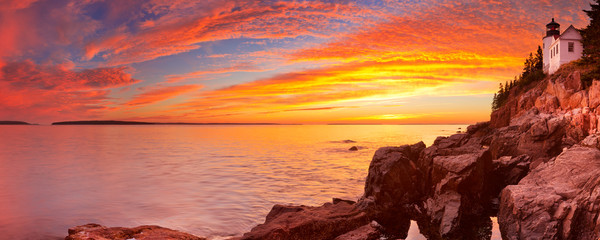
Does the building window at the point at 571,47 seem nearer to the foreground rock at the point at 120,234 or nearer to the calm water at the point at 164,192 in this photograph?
the calm water at the point at 164,192

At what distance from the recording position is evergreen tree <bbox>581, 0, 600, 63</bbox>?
44.2 metres

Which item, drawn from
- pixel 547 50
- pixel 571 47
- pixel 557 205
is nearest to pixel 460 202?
pixel 557 205

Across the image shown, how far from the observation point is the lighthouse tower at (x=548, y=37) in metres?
69.4

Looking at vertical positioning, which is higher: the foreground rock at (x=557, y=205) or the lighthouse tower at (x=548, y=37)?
the lighthouse tower at (x=548, y=37)

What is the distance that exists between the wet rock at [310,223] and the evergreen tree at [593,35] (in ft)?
151

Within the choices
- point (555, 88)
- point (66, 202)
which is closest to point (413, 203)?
point (66, 202)

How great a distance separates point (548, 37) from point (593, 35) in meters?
26.7

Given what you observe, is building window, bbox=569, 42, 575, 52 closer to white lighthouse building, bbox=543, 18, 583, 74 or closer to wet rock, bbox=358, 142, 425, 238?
white lighthouse building, bbox=543, 18, 583, 74

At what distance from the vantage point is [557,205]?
12.3 m

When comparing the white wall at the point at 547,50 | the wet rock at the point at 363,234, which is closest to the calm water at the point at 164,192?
the wet rock at the point at 363,234

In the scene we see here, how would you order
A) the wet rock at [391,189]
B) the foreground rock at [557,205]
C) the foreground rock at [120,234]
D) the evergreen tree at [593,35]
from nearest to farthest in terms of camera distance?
the foreground rock at [120,234] → the foreground rock at [557,205] → the wet rock at [391,189] → the evergreen tree at [593,35]

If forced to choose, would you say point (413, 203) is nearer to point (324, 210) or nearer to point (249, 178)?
point (324, 210)

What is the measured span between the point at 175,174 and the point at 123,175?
247 inches

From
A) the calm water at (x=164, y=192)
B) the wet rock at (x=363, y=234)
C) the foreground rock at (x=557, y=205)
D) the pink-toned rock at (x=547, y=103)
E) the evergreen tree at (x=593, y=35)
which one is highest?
the evergreen tree at (x=593, y=35)
